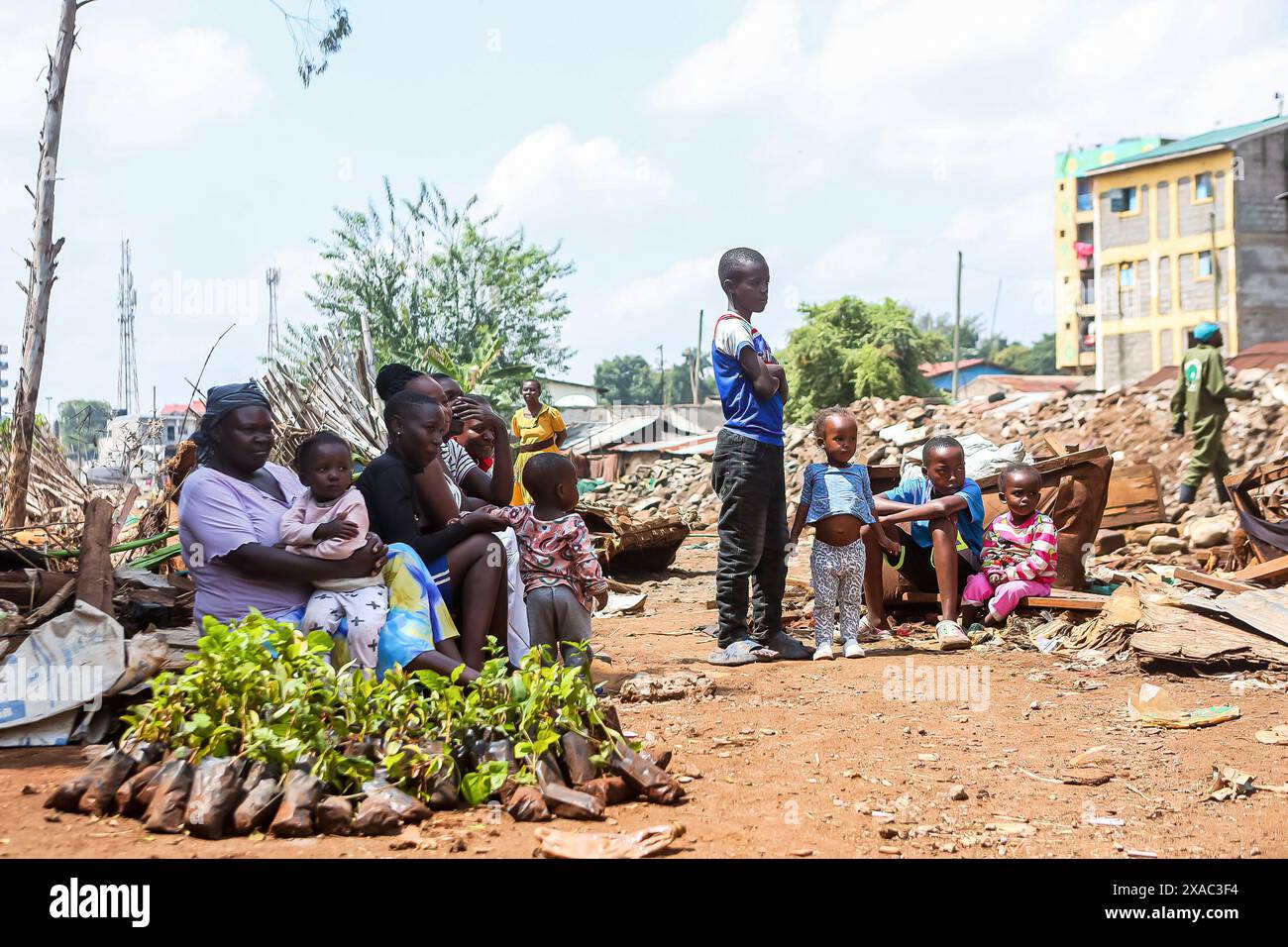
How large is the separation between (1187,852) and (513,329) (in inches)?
1427

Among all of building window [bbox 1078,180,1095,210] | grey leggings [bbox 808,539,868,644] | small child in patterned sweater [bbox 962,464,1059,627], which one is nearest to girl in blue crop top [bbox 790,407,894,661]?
grey leggings [bbox 808,539,868,644]

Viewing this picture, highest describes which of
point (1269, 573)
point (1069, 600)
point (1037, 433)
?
point (1037, 433)

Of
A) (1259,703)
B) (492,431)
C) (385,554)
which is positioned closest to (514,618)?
(385,554)

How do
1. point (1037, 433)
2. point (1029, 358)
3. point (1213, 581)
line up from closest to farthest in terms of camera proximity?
point (1213, 581)
point (1037, 433)
point (1029, 358)

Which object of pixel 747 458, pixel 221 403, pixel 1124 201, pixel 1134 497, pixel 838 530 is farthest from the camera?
pixel 1124 201

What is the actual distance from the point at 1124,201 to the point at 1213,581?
146 feet

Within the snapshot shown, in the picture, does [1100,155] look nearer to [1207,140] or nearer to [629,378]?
[1207,140]

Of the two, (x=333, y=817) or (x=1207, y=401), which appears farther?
(x=1207, y=401)

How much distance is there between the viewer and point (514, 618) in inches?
180

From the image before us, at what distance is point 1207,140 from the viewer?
43094 mm

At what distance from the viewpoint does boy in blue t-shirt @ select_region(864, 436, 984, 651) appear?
21.0ft

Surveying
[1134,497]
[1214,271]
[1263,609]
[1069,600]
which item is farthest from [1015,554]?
[1214,271]

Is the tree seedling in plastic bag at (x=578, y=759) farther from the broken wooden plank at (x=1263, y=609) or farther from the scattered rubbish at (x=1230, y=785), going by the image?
the broken wooden plank at (x=1263, y=609)
